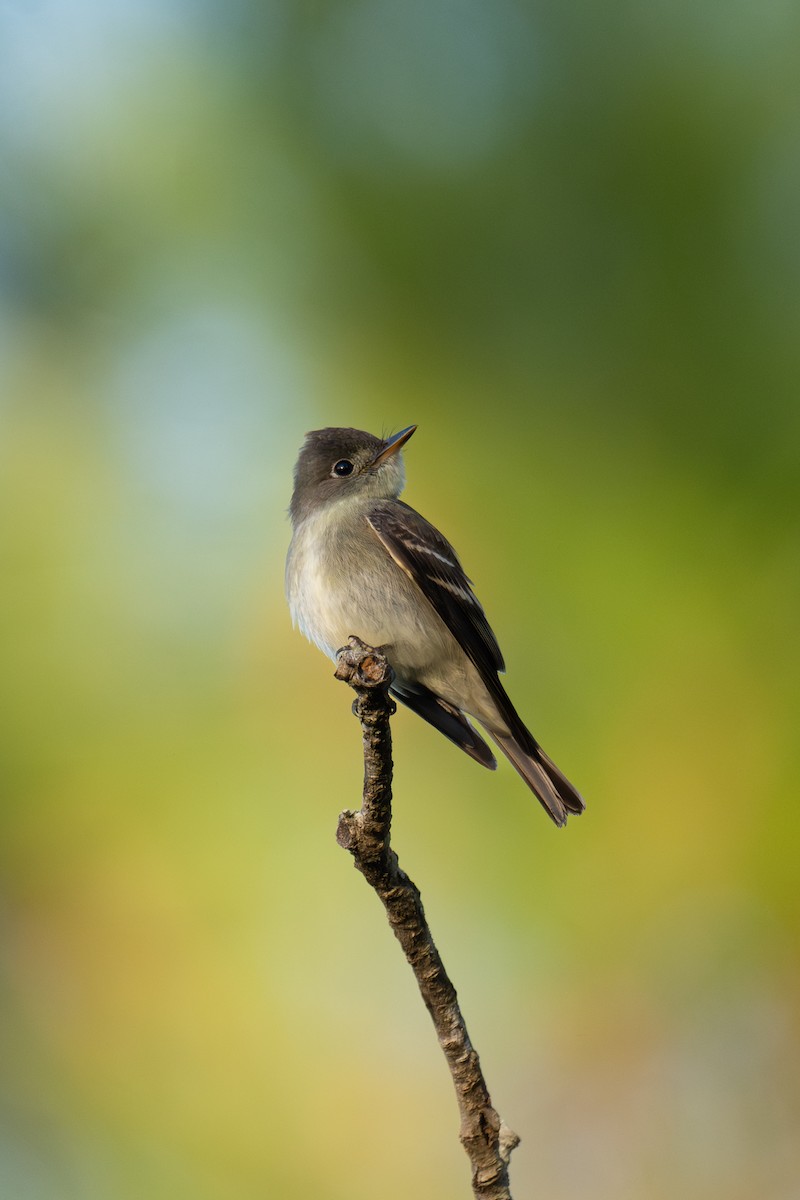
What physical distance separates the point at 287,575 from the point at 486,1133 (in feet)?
9.55

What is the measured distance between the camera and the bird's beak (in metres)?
5.52

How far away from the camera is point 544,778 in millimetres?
4961

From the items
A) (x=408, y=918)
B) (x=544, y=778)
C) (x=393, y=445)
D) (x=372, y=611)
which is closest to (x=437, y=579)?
(x=372, y=611)

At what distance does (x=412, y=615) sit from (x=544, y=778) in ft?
2.85

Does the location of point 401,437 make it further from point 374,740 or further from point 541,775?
point 374,740

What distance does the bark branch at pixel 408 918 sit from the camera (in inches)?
109

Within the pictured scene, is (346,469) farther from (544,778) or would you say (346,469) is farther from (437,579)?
(544,778)

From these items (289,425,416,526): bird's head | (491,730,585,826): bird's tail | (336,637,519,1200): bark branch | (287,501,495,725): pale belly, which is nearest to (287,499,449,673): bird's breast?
(287,501,495,725): pale belly

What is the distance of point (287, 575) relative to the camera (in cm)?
527

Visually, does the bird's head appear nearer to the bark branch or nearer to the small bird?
the small bird

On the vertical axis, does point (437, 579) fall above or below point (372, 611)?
above

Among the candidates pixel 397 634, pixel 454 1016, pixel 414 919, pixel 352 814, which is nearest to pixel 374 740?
pixel 352 814

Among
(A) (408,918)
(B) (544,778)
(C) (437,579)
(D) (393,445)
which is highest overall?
(D) (393,445)

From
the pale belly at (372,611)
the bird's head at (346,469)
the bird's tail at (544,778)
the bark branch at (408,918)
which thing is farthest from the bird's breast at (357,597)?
the bark branch at (408,918)
